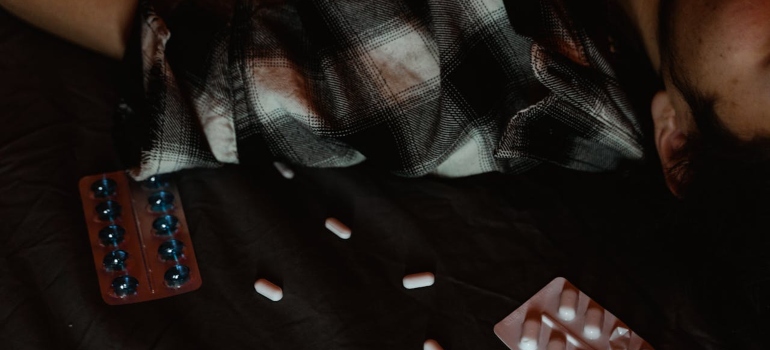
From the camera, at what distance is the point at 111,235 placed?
0.72 metres

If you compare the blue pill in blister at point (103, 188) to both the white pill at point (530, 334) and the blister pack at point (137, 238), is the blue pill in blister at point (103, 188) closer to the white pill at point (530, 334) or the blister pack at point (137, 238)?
the blister pack at point (137, 238)

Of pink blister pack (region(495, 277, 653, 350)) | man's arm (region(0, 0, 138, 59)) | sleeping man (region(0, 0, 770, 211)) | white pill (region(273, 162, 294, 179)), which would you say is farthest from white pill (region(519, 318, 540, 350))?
man's arm (region(0, 0, 138, 59))

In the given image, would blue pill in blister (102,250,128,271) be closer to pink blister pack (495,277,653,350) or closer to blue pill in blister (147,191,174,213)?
blue pill in blister (147,191,174,213)

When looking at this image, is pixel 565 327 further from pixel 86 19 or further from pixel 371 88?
pixel 86 19

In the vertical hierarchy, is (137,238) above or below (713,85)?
below

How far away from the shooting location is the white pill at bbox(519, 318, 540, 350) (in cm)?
68

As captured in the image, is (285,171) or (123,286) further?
(285,171)

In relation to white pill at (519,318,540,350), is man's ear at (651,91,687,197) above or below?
above

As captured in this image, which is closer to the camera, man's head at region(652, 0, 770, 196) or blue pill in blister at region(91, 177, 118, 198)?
man's head at region(652, 0, 770, 196)

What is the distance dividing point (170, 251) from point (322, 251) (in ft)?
0.47

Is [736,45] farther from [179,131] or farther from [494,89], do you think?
[179,131]

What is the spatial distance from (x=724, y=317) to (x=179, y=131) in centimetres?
54

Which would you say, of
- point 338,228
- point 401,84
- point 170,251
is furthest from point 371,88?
point 170,251

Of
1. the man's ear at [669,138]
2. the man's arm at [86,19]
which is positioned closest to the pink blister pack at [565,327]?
the man's ear at [669,138]
